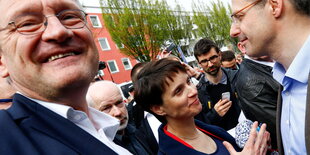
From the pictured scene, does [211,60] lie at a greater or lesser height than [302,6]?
lesser

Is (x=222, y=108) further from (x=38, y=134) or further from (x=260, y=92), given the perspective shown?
(x=38, y=134)

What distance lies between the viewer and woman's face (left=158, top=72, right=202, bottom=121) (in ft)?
6.22

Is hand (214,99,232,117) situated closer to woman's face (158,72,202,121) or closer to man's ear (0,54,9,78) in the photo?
woman's face (158,72,202,121)

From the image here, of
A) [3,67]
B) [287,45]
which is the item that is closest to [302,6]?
[287,45]

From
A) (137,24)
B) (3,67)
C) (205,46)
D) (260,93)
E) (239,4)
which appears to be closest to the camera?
(3,67)

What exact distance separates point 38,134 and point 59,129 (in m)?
0.09

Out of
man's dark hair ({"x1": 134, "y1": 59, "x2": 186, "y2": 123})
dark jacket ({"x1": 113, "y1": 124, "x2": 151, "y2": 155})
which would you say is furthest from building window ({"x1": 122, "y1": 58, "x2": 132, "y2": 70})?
man's dark hair ({"x1": 134, "y1": 59, "x2": 186, "y2": 123})

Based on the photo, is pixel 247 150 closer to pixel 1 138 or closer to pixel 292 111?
pixel 292 111

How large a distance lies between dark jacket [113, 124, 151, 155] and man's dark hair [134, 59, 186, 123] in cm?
64

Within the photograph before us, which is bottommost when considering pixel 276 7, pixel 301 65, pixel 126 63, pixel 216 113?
pixel 126 63

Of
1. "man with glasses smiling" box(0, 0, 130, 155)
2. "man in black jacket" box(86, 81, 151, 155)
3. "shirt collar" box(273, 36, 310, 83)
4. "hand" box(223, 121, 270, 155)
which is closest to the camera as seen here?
"man with glasses smiling" box(0, 0, 130, 155)

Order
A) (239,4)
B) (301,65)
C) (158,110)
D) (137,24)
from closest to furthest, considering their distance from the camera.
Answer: (301,65), (239,4), (158,110), (137,24)

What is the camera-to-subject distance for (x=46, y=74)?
3.60 feet

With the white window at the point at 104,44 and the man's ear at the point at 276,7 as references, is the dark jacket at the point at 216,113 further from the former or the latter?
the white window at the point at 104,44
